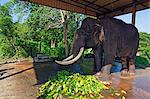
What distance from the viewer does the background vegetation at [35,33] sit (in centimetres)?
Result: 1378

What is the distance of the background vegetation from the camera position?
45.2 ft

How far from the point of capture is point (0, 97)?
4.75 metres

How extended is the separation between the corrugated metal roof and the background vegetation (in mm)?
3584

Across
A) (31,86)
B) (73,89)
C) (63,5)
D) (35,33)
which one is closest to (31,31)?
(35,33)

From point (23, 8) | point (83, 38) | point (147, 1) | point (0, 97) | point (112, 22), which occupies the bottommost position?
point (0, 97)

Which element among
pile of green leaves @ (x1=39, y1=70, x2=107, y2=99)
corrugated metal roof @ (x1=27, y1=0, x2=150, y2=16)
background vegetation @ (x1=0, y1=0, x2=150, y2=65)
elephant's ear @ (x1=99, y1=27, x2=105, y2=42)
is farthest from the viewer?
background vegetation @ (x1=0, y1=0, x2=150, y2=65)

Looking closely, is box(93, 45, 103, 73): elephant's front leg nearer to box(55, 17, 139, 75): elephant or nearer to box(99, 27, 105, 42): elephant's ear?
box(55, 17, 139, 75): elephant

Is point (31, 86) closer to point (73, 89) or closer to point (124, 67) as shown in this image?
point (73, 89)

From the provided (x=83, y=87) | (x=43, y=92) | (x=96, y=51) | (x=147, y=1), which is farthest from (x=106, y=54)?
(x=147, y=1)

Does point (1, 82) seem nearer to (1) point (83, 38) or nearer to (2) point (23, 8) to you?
(1) point (83, 38)

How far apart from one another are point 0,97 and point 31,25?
48.0 feet

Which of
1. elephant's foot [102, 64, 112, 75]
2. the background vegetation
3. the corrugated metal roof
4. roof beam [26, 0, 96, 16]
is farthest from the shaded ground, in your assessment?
the background vegetation

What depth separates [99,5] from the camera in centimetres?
948

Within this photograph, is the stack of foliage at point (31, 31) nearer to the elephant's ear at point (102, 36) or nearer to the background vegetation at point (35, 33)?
the background vegetation at point (35, 33)
